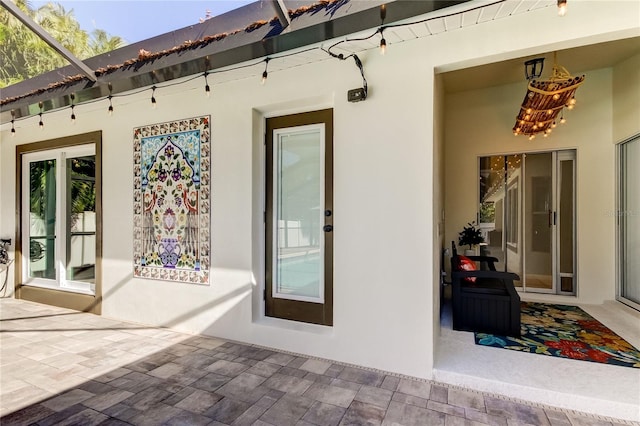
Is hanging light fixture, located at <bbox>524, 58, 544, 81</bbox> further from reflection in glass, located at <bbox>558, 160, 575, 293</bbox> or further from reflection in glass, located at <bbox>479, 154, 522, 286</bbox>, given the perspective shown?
reflection in glass, located at <bbox>558, 160, 575, 293</bbox>

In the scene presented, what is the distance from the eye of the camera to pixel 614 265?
416 cm

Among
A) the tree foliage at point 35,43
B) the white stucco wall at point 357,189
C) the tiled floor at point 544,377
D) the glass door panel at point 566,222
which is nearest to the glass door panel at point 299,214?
the white stucco wall at point 357,189

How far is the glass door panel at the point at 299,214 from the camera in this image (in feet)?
10.3

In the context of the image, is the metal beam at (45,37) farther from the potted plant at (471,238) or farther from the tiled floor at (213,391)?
the potted plant at (471,238)

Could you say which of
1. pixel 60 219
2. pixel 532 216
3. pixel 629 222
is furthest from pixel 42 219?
pixel 629 222

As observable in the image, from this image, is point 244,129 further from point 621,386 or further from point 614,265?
point 614,265

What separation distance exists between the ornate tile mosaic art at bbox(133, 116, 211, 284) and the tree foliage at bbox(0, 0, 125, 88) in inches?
442

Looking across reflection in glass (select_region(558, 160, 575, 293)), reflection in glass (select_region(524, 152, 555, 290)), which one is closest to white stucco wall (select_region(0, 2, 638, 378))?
reflection in glass (select_region(558, 160, 575, 293))

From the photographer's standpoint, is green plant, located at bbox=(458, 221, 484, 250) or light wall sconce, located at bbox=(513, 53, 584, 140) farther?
green plant, located at bbox=(458, 221, 484, 250)

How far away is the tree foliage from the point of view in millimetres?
12422

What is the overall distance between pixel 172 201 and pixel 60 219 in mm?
2438

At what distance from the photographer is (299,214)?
10.7 ft

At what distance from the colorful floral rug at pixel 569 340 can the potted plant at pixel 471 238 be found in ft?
3.76

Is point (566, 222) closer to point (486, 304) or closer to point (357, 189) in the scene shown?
point (486, 304)
